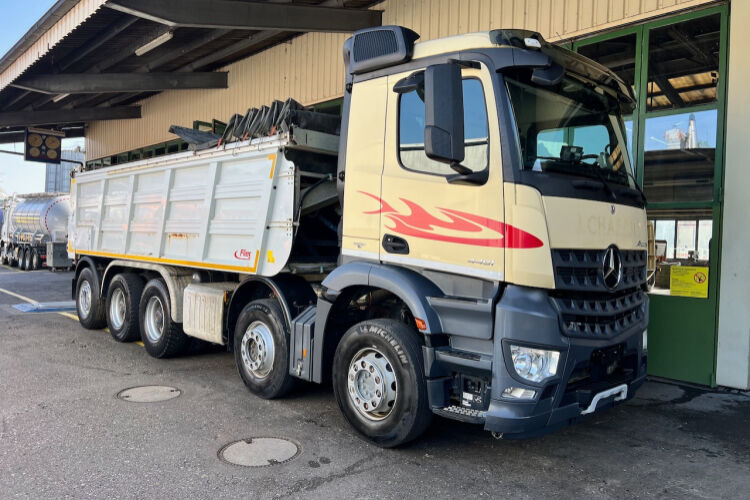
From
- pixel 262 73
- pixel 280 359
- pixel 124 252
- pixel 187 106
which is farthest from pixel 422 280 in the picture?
pixel 187 106

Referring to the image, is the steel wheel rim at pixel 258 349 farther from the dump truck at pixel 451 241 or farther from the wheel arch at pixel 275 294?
the wheel arch at pixel 275 294

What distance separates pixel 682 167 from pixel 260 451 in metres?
5.51

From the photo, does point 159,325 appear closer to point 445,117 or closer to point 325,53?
point 445,117

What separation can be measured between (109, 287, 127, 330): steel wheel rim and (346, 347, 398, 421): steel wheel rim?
204 inches

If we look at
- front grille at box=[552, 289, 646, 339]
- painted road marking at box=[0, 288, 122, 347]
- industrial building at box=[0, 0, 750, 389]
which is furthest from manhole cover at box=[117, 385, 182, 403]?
front grille at box=[552, 289, 646, 339]

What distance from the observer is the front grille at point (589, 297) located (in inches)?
147

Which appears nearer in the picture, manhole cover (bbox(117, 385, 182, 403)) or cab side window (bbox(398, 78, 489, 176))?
cab side window (bbox(398, 78, 489, 176))

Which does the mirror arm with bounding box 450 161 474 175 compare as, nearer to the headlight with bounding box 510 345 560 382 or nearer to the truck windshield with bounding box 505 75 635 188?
the truck windshield with bounding box 505 75 635 188

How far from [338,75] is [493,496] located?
8867mm

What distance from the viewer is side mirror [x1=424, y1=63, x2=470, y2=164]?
3.64 meters

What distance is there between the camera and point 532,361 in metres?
3.66

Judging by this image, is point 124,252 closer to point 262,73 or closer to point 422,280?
point 422,280

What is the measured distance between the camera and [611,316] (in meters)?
4.02

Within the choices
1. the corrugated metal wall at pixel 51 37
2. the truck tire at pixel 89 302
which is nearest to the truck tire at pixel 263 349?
the truck tire at pixel 89 302
